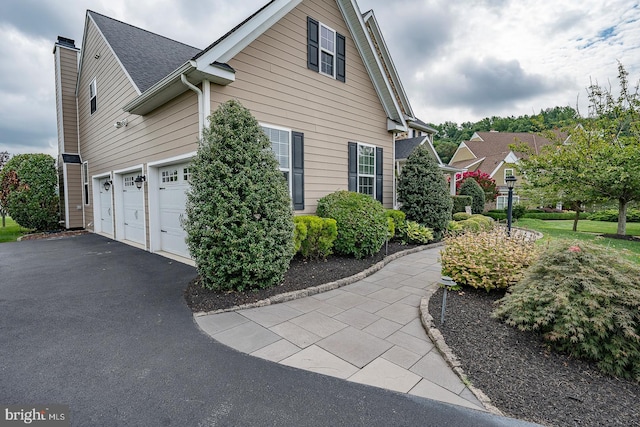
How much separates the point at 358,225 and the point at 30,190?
44.1 ft

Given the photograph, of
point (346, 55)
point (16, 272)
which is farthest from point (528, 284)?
point (16, 272)

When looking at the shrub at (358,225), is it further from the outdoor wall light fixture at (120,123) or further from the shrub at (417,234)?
the outdoor wall light fixture at (120,123)

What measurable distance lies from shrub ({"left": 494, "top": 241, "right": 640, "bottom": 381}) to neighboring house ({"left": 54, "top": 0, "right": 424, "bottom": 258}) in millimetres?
4833

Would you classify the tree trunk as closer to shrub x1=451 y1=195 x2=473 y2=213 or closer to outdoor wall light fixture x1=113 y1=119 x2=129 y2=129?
shrub x1=451 y1=195 x2=473 y2=213

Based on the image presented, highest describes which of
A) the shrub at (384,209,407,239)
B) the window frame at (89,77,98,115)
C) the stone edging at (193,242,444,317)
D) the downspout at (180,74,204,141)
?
the window frame at (89,77,98,115)

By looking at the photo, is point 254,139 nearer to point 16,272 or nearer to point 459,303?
point 459,303

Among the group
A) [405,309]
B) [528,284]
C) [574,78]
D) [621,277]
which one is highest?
[574,78]

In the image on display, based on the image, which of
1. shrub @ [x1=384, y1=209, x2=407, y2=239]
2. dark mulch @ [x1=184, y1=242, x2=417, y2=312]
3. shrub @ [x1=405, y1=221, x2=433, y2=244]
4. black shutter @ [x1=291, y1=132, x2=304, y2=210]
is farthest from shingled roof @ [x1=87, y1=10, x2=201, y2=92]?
shrub @ [x1=405, y1=221, x2=433, y2=244]

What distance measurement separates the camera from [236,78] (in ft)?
19.3

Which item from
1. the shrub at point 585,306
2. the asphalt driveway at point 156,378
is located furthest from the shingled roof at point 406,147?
the asphalt driveway at point 156,378

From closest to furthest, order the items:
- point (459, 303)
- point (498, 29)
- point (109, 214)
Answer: point (459, 303) < point (498, 29) < point (109, 214)

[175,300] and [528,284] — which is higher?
[528,284]

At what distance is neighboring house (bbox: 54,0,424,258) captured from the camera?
19.4 ft

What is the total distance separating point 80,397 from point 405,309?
3.56 meters
